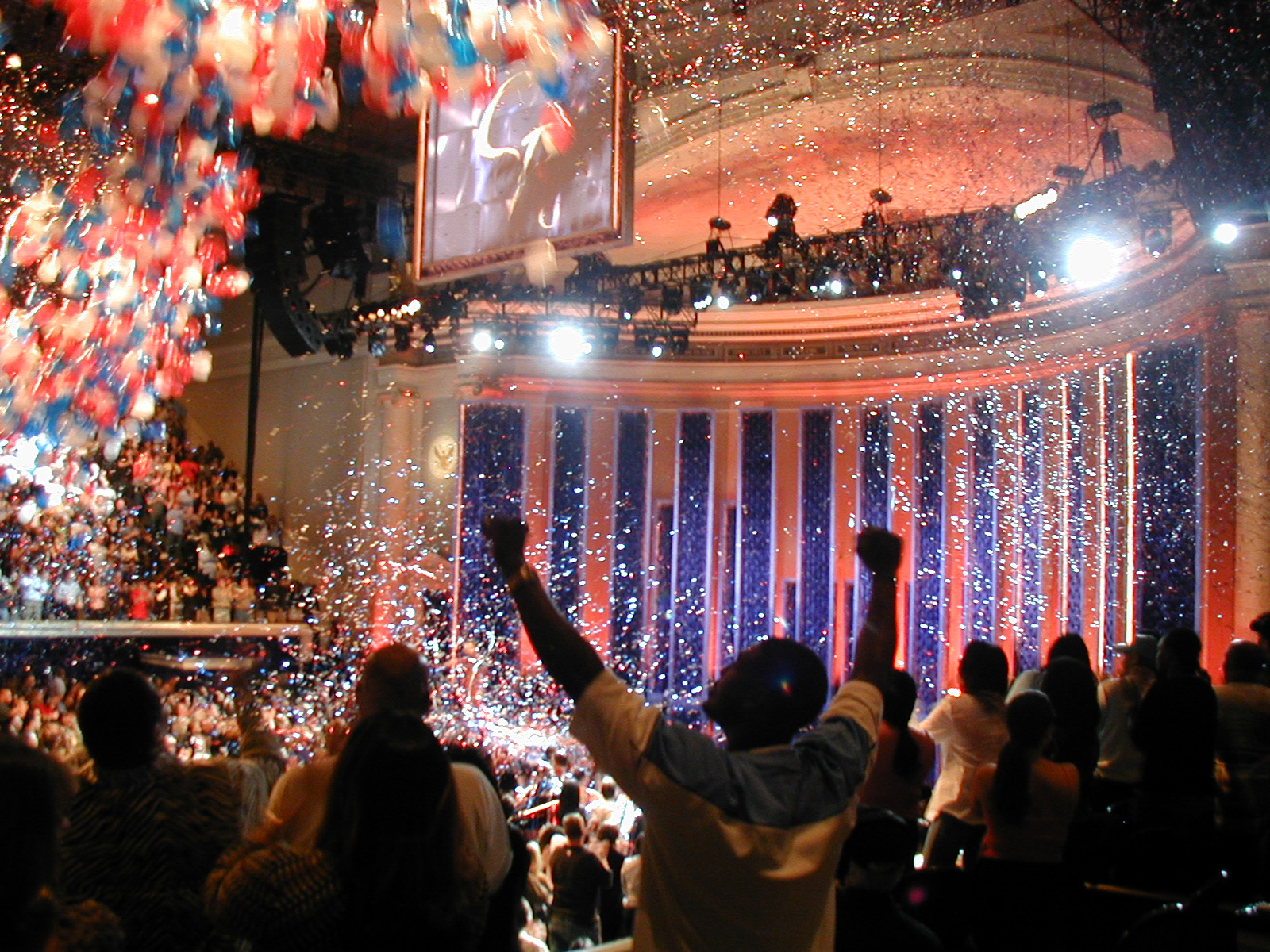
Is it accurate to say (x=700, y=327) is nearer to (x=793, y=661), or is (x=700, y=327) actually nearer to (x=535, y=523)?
(x=535, y=523)

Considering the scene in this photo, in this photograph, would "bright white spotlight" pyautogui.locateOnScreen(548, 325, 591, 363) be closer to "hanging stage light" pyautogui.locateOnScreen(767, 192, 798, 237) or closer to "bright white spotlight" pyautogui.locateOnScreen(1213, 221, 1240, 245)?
"hanging stage light" pyautogui.locateOnScreen(767, 192, 798, 237)

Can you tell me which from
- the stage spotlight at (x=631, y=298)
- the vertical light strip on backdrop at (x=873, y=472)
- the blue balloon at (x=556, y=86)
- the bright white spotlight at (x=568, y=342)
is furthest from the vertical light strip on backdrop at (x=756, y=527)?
the blue balloon at (x=556, y=86)

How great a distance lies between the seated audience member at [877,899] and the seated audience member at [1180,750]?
5.17 ft

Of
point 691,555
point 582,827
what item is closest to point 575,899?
point 582,827

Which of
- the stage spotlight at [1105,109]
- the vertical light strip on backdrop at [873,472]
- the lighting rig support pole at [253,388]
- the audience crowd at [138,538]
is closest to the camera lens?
the stage spotlight at [1105,109]

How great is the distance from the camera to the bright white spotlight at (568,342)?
32.3 ft

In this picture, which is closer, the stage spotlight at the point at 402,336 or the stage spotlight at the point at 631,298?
the stage spotlight at the point at 631,298

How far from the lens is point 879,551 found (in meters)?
1.74

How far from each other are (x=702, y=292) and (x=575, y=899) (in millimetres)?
6193

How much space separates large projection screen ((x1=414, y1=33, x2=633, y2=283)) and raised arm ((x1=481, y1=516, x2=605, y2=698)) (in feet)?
7.31

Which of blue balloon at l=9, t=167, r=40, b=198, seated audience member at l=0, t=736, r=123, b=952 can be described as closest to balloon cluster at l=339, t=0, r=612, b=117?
seated audience member at l=0, t=736, r=123, b=952

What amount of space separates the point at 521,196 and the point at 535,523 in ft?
29.2

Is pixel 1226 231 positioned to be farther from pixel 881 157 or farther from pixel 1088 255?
pixel 881 157

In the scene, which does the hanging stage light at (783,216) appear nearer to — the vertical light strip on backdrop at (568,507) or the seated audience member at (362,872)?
the vertical light strip on backdrop at (568,507)
